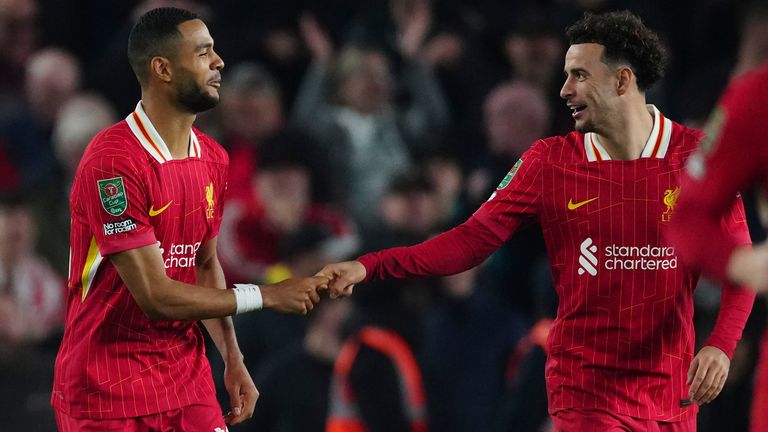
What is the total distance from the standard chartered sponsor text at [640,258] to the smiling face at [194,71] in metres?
1.52

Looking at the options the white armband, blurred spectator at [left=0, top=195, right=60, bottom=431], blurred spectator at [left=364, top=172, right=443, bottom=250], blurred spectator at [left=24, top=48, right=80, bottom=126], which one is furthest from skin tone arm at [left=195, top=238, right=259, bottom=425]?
blurred spectator at [left=24, top=48, right=80, bottom=126]

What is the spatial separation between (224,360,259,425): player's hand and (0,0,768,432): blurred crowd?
1.94 meters

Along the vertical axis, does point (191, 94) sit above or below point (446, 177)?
above

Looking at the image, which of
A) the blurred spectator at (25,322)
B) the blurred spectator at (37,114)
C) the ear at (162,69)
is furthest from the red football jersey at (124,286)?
the blurred spectator at (37,114)

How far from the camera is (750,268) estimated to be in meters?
3.34

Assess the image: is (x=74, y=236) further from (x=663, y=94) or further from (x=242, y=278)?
(x=663, y=94)

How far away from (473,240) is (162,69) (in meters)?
1.29

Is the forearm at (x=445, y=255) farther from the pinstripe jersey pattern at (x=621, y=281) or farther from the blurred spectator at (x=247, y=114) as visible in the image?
the blurred spectator at (x=247, y=114)

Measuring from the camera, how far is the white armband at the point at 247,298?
4.70 m

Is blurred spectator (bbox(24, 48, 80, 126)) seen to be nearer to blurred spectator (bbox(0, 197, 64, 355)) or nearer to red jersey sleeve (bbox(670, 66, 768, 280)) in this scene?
blurred spectator (bbox(0, 197, 64, 355))

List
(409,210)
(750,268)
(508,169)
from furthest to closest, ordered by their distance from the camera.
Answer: (508,169)
(409,210)
(750,268)

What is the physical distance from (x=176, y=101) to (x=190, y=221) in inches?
17.1

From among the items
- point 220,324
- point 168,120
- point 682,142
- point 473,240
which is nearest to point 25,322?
point 220,324

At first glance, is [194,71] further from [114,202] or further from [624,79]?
[624,79]
